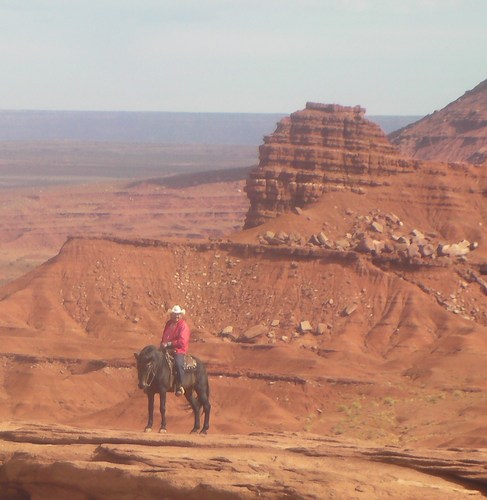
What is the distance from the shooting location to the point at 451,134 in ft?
454

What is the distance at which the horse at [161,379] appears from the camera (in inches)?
1156

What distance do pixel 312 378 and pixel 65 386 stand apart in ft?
30.7

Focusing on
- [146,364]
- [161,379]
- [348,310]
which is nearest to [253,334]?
[348,310]

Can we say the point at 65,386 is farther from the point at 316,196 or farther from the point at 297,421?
the point at 316,196

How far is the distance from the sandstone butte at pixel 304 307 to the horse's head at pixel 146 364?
13.5 m

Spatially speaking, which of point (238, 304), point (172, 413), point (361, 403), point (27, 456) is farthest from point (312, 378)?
point (27, 456)

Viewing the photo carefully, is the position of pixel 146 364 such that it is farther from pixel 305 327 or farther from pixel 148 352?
pixel 305 327

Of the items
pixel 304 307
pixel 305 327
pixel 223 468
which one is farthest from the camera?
pixel 304 307

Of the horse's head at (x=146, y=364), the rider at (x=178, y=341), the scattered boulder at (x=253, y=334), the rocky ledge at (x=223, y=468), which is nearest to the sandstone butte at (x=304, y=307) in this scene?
the scattered boulder at (x=253, y=334)

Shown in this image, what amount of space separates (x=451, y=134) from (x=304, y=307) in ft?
249

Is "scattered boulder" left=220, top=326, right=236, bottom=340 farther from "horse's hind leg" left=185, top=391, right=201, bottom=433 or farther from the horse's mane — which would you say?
the horse's mane

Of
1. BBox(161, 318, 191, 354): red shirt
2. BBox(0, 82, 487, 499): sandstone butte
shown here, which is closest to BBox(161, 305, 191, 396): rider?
BBox(161, 318, 191, 354): red shirt

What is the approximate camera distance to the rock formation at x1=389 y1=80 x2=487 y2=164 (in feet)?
434

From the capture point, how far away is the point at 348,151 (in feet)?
257
